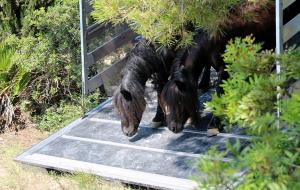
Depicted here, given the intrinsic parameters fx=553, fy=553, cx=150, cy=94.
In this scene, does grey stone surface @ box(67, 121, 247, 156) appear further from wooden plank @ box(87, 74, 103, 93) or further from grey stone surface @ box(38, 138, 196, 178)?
wooden plank @ box(87, 74, 103, 93)

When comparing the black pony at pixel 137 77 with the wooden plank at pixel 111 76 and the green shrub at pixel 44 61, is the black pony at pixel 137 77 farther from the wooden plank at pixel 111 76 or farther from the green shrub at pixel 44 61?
the green shrub at pixel 44 61

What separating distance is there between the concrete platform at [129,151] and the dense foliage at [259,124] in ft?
6.37

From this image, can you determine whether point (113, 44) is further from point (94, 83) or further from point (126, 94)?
point (126, 94)

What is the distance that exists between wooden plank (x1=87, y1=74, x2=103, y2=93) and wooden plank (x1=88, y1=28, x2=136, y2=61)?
0.23 metres

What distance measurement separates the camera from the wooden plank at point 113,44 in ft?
22.4

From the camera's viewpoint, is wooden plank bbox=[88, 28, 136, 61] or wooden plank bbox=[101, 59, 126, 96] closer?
wooden plank bbox=[88, 28, 136, 61]

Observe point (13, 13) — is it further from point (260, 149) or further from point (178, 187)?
point (260, 149)

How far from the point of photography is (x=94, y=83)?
22.4 ft

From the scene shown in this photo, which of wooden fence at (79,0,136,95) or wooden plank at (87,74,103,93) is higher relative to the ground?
wooden fence at (79,0,136,95)

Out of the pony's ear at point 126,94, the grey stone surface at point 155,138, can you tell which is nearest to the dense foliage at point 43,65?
the grey stone surface at point 155,138

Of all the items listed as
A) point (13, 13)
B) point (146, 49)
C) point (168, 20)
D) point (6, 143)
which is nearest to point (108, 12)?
point (168, 20)

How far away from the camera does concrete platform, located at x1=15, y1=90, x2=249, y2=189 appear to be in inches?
195

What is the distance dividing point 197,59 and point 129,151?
3.83 feet

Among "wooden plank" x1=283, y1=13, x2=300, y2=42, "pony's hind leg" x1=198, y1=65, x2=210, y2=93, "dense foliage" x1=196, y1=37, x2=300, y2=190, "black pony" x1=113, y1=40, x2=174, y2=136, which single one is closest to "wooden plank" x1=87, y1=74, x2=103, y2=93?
"black pony" x1=113, y1=40, x2=174, y2=136
